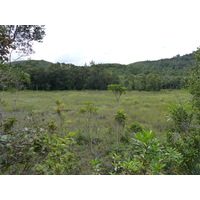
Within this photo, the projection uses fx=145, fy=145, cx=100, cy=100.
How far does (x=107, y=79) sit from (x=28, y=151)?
29.4m

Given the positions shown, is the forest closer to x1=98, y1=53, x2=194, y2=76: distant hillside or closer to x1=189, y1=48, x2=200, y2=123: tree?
x1=189, y1=48, x2=200, y2=123: tree

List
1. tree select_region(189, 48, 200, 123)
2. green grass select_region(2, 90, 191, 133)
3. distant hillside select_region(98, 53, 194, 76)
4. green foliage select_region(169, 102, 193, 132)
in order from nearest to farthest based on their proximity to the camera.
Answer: tree select_region(189, 48, 200, 123) < green foliage select_region(169, 102, 193, 132) < green grass select_region(2, 90, 191, 133) < distant hillside select_region(98, 53, 194, 76)

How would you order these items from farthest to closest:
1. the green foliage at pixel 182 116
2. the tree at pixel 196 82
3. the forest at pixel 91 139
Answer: the green foliage at pixel 182 116, the tree at pixel 196 82, the forest at pixel 91 139

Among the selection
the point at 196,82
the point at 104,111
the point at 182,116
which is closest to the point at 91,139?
the point at 182,116

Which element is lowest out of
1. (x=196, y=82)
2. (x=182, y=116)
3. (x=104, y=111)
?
(x=104, y=111)

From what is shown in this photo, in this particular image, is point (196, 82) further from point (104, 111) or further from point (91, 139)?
point (104, 111)

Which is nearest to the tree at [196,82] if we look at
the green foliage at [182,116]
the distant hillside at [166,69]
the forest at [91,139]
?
the forest at [91,139]

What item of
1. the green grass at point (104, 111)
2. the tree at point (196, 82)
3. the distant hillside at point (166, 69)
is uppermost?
the distant hillside at point (166, 69)

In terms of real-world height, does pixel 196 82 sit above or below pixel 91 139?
above

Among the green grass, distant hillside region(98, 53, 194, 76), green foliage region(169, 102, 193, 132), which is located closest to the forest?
green foliage region(169, 102, 193, 132)

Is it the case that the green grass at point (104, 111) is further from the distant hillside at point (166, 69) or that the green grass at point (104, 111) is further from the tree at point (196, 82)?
the distant hillside at point (166, 69)

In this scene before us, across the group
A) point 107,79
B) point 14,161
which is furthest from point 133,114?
point 107,79

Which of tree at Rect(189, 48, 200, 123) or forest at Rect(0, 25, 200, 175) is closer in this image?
forest at Rect(0, 25, 200, 175)

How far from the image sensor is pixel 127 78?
36875mm
